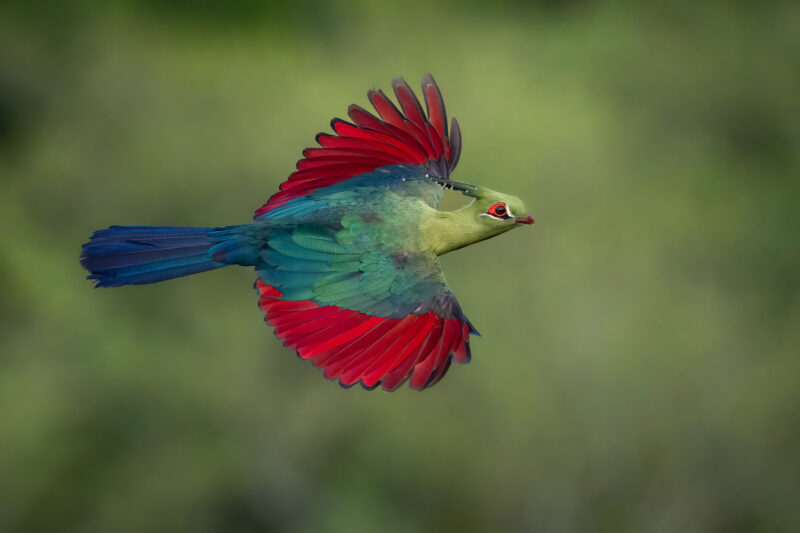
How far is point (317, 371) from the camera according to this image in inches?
218

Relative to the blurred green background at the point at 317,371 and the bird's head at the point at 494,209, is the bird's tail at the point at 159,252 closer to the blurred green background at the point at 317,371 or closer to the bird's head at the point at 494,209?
the bird's head at the point at 494,209

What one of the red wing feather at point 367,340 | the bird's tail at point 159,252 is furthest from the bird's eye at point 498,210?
the bird's tail at point 159,252

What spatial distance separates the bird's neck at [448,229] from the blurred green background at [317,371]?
124 inches

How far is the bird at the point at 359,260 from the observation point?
92.7 inches

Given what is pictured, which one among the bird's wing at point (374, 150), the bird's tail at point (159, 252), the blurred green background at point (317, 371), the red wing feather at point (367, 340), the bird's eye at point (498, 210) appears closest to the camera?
the red wing feather at point (367, 340)

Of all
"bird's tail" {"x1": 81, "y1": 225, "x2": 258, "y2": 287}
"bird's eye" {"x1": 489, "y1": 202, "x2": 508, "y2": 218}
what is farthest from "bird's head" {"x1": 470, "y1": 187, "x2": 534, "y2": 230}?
"bird's tail" {"x1": 81, "y1": 225, "x2": 258, "y2": 287}

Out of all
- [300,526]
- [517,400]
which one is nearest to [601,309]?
[517,400]

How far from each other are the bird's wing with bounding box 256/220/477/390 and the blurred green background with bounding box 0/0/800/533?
3.26 meters

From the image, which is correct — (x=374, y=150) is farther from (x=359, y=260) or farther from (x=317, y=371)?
(x=317, y=371)

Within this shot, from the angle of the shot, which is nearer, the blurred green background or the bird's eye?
the bird's eye

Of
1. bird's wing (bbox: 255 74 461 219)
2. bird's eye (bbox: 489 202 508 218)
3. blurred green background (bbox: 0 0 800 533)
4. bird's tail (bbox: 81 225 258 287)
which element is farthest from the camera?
blurred green background (bbox: 0 0 800 533)

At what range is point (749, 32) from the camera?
7988mm

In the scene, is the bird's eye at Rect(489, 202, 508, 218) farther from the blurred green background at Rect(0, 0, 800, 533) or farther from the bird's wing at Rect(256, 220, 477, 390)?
the blurred green background at Rect(0, 0, 800, 533)

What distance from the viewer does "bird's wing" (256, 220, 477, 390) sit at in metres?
2.34
